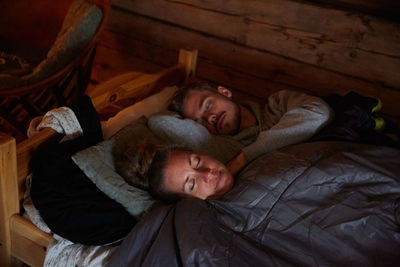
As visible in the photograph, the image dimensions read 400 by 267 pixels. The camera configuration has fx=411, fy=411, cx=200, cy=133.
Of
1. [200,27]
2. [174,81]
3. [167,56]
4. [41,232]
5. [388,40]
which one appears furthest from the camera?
[167,56]

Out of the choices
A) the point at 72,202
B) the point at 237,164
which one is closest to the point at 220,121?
the point at 237,164

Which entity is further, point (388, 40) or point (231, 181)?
point (388, 40)

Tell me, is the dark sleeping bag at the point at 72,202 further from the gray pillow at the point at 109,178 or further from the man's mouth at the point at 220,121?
the man's mouth at the point at 220,121

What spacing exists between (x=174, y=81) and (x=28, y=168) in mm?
975

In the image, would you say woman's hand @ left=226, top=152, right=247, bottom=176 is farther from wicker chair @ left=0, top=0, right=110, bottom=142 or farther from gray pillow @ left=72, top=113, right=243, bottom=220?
wicker chair @ left=0, top=0, right=110, bottom=142

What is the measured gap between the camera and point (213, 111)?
1.67 meters

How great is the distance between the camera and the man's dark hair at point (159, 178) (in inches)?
50.4

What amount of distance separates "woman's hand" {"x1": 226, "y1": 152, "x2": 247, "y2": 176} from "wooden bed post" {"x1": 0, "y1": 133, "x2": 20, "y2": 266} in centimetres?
71

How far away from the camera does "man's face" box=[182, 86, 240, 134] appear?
1.66 metres

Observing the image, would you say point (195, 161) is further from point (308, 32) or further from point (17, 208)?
point (308, 32)

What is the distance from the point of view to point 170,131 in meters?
1.57

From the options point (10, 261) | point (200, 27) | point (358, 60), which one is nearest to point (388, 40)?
point (358, 60)

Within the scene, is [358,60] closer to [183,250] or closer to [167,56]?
[167,56]

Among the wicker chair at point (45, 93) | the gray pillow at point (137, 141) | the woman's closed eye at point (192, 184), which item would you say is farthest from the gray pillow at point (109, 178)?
the wicker chair at point (45, 93)
